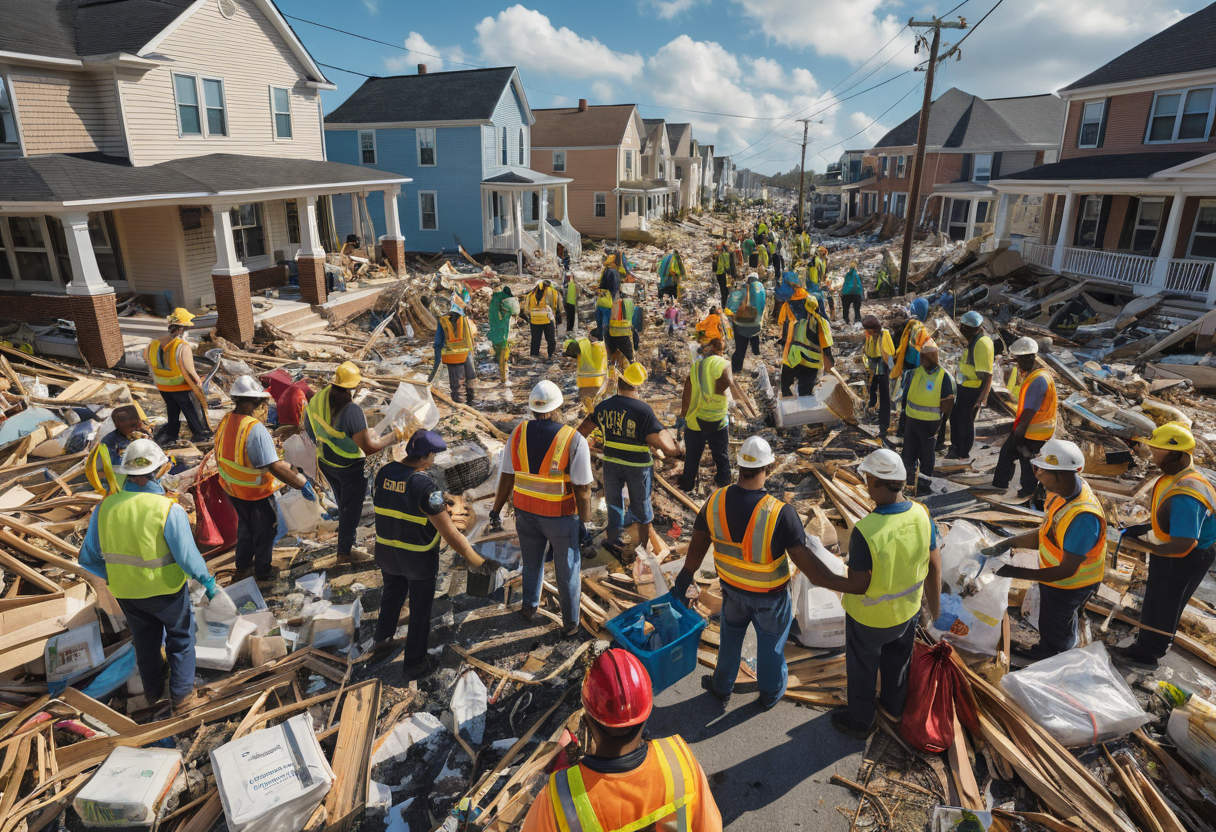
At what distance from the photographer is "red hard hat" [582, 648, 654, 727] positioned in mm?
2305

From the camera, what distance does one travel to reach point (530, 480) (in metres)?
5.17

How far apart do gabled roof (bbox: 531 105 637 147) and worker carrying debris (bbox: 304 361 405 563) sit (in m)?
A: 35.8

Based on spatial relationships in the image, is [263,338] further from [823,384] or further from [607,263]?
[823,384]

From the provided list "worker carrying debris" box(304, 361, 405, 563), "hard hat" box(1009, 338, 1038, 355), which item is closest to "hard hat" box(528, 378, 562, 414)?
"worker carrying debris" box(304, 361, 405, 563)

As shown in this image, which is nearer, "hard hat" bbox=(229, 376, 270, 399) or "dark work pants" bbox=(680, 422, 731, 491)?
"hard hat" bbox=(229, 376, 270, 399)

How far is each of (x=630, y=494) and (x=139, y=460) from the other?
399 cm

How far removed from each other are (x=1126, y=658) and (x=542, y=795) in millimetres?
5210

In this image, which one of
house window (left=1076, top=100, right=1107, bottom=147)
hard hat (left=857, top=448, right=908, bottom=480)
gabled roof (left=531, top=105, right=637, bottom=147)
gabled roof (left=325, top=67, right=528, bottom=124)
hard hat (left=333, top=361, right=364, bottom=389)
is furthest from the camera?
gabled roof (left=531, top=105, right=637, bottom=147)

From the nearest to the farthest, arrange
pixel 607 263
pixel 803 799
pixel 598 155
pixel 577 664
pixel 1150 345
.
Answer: pixel 803 799 → pixel 577 664 → pixel 1150 345 → pixel 607 263 → pixel 598 155

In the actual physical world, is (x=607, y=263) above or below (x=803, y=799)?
above

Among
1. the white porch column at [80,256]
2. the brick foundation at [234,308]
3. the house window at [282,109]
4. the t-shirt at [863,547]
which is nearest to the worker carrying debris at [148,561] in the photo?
the t-shirt at [863,547]

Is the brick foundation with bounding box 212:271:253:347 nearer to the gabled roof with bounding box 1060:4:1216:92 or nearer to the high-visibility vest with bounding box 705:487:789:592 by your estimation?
the high-visibility vest with bounding box 705:487:789:592

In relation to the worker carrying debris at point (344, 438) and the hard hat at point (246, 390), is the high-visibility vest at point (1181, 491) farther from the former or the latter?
the hard hat at point (246, 390)

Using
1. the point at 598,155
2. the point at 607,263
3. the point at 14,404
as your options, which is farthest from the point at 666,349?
the point at 598,155
